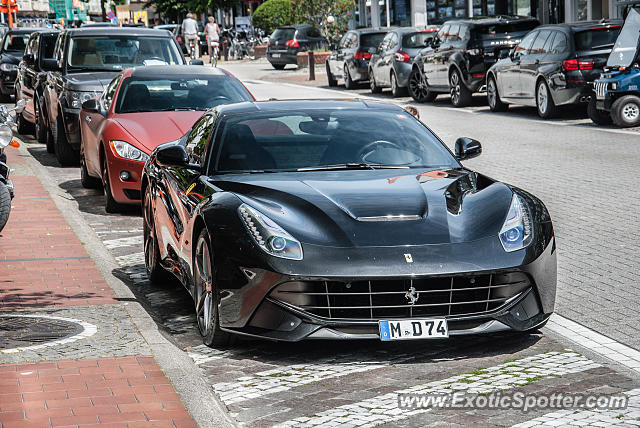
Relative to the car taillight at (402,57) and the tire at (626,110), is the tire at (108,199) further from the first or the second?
the car taillight at (402,57)

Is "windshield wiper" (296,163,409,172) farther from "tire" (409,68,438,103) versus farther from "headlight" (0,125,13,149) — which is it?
"tire" (409,68,438,103)

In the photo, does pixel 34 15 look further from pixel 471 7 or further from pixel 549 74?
pixel 549 74

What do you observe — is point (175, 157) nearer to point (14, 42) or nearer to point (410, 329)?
point (410, 329)

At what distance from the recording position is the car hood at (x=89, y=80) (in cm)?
1566

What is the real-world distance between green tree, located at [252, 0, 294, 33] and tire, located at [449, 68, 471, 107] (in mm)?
34844

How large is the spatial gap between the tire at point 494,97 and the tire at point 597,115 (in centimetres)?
396

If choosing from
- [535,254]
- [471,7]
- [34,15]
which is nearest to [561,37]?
[535,254]

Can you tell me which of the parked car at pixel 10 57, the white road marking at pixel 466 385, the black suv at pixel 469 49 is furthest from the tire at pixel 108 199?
the parked car at pixel 10 57

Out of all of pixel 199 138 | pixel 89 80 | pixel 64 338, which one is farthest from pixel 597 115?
pixel 64 338

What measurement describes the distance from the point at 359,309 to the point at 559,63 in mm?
15487

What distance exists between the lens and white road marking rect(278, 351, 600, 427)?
5004 mm

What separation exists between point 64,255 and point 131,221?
2.36 metres

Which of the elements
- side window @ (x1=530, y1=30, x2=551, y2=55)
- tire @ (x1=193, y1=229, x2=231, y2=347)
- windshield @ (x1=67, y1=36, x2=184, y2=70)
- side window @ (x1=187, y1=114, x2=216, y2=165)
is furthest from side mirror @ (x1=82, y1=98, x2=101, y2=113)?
side window @ (x1=530, y1=30, x2=551, y2=55)

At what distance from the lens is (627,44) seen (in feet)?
61.3
